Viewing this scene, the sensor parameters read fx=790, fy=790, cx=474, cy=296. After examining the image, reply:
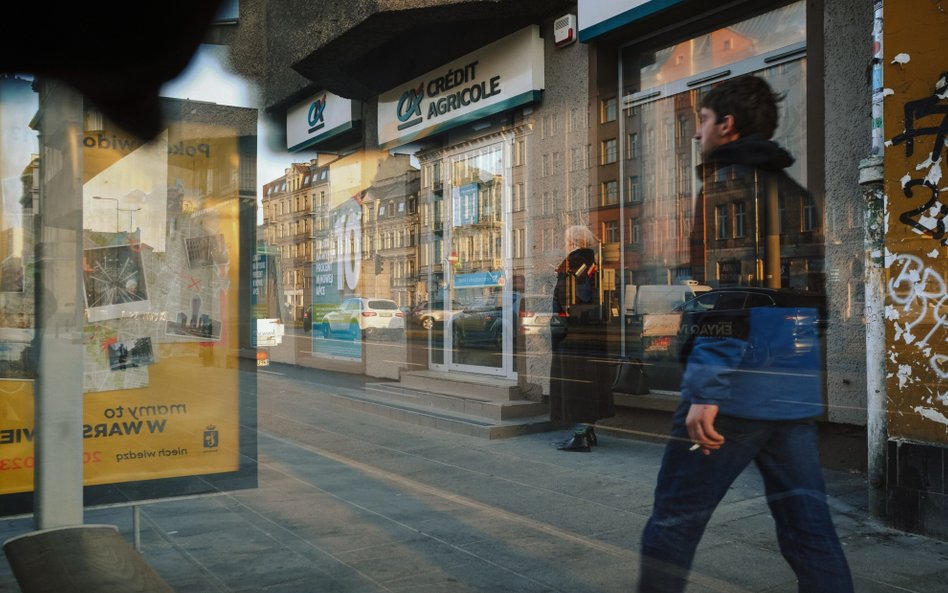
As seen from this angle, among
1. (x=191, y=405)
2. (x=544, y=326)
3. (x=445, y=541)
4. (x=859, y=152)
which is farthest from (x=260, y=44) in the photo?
(x=544, y=326)

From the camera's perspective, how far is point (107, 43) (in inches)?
114

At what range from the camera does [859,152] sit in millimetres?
5605

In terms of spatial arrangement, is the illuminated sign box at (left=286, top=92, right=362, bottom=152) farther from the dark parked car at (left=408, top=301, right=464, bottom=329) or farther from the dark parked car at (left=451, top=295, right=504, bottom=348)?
the dark parked car at (left=451, top=295, right=504, bottom=348)

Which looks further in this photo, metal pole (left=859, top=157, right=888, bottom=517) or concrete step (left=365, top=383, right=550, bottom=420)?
concrete step (left=365, top=383, right=550, bottom=420)

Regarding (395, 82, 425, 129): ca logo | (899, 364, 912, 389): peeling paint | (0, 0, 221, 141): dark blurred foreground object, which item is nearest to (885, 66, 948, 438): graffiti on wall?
Result: (899, 364, 912, 389): peeling paint

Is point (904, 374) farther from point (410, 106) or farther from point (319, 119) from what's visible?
point (319, 119)

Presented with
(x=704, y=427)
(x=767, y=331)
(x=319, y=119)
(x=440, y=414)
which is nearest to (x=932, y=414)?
(x=767, y=331)

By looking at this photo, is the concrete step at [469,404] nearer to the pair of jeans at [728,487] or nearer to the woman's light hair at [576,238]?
the woman's light hair at [576,238]

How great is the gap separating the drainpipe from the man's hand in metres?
2.51

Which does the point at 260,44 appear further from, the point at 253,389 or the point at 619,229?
the point at 619,229

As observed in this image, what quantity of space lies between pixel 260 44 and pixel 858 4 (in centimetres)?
444

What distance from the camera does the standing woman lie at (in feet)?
22.4

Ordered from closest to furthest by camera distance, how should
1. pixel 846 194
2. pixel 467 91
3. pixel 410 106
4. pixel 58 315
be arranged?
pixel 58 315, pixel 846 194, pixel 467 91, pixel 410 106

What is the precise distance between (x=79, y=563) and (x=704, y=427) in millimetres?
2381
